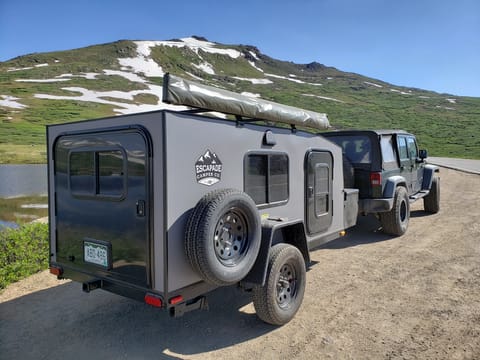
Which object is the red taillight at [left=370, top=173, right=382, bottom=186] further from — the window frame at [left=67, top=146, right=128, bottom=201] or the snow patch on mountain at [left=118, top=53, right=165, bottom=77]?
the snow patch on mountain at [left=118, top=53, right=165, bottom=77]

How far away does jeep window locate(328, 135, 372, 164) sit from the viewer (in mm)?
7285

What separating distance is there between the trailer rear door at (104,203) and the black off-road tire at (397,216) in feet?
18.3

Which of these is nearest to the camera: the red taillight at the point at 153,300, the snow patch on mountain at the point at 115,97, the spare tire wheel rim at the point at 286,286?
the red taillight at the point at 153,300

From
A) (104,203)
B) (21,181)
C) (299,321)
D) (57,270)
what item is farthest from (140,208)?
(21,181)

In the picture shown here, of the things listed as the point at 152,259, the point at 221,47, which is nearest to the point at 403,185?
the point at 152,259

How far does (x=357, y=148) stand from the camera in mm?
7438

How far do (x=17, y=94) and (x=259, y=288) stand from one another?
6333cm

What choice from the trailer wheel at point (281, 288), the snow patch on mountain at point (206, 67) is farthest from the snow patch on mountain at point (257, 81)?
the trailer wheel at point (281, 288)

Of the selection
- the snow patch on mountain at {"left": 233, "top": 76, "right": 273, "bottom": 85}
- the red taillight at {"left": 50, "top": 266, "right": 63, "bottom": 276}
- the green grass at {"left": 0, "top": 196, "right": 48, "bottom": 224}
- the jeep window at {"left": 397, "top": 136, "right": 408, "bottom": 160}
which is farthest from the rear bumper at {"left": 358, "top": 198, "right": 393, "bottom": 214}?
the snow patch on mountain at {"left": 233, "top": 76, "right": 273, "bottom": 85}

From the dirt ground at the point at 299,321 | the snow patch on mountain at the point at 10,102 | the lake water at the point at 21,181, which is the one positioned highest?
the snow patch on mountain at the point at 10,102

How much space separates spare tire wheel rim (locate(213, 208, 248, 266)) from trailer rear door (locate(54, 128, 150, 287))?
65 cm

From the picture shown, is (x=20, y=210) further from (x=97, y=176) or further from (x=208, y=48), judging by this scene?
(x=208, y=48)

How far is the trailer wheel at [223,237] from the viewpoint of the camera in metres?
3.17

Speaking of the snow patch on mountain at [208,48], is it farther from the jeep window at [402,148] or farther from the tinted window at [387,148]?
the tinted window at [387,148]
